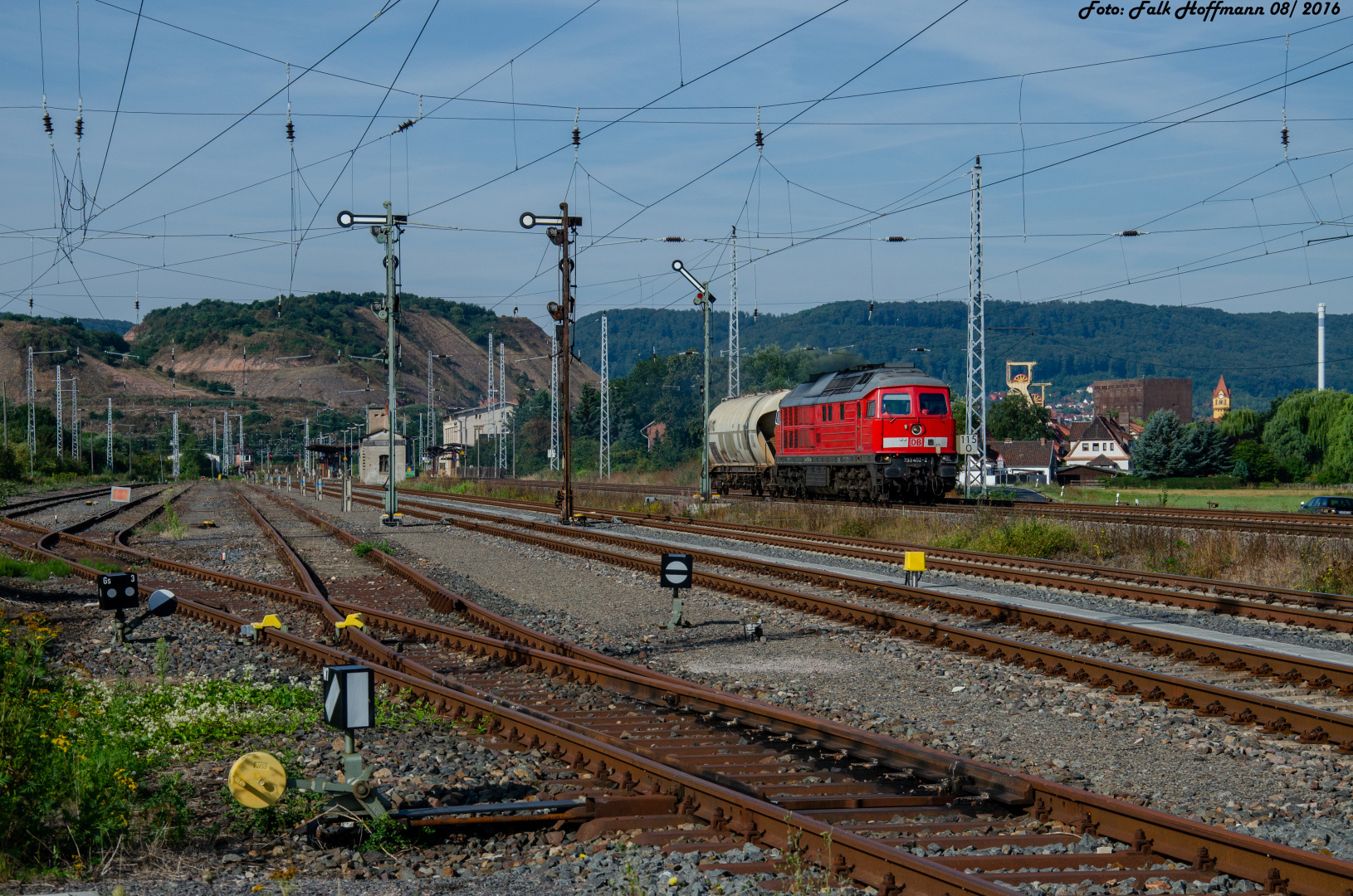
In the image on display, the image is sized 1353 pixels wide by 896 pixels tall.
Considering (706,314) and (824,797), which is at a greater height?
(706,314)

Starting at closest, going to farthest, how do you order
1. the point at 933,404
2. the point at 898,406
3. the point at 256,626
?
the point at 256,626 → the point at 898,406 → the point at 933,404

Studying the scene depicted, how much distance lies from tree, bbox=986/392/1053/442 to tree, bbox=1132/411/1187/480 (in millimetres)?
55915

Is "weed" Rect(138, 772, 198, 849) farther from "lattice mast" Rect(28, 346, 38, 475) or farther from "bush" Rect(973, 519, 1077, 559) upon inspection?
"lattice mast" Rect(28, 346, 38, 475)

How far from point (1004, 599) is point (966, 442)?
17.5 m

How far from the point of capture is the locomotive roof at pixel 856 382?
3231 centimetres

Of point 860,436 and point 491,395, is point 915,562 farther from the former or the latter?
point 491,395

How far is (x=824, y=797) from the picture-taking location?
21.6 ft

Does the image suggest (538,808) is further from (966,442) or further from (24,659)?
(966,442)

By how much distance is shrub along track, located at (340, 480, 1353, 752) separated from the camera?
8.80 m

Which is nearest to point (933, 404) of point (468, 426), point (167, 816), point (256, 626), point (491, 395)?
point (256, 626)

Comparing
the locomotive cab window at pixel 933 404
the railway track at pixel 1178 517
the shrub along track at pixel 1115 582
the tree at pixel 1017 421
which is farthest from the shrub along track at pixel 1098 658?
the tree at pixel 1017 421

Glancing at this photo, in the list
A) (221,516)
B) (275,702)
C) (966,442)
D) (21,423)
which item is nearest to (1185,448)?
(966,442)

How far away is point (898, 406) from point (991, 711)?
75.2 ft

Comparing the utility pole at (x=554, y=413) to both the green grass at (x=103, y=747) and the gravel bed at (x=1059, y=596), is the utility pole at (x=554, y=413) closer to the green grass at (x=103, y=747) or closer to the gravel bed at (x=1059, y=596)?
the gravel bed at (x=1059, y=596)
